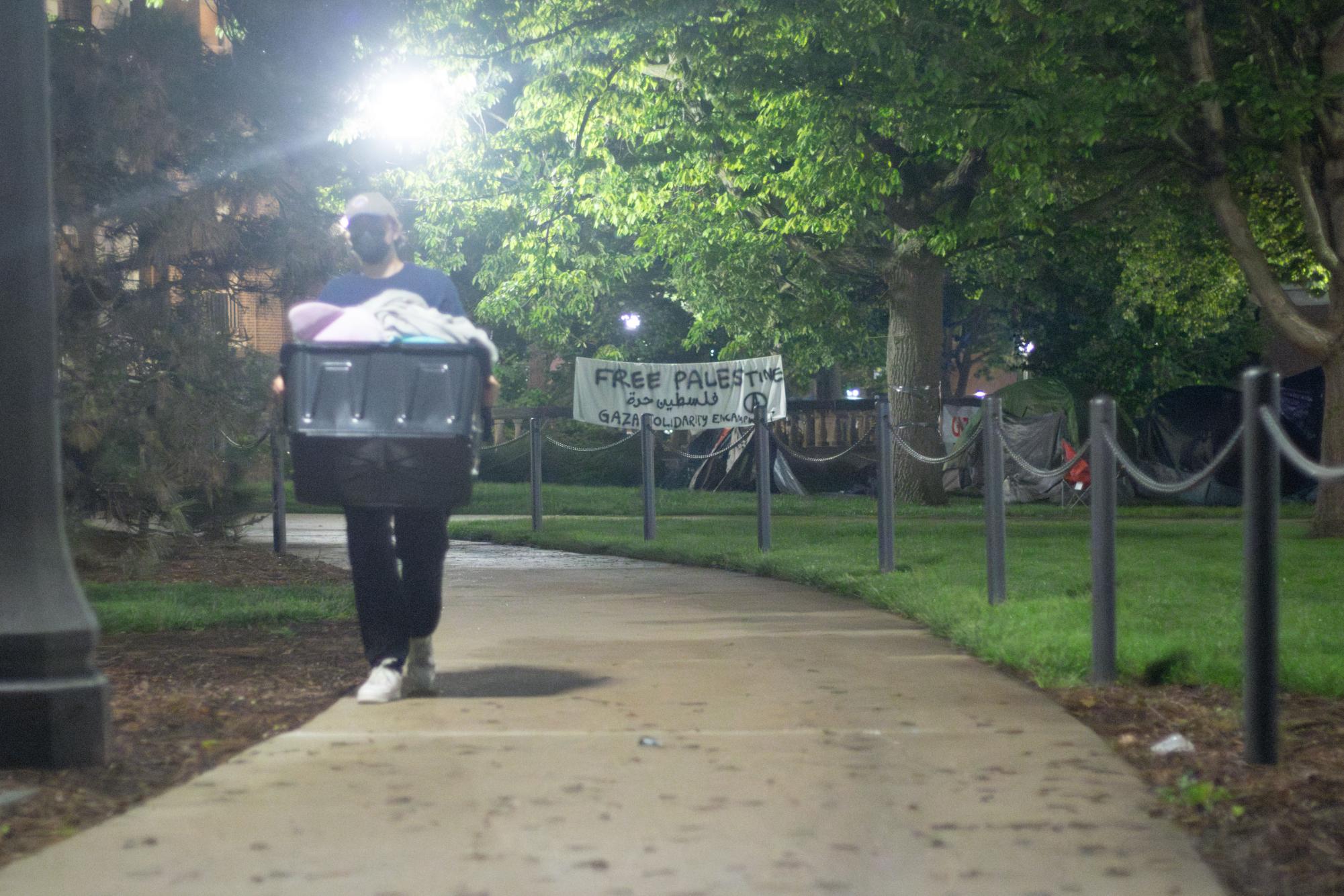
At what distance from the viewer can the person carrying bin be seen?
5367 millimetres

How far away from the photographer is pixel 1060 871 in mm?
3332

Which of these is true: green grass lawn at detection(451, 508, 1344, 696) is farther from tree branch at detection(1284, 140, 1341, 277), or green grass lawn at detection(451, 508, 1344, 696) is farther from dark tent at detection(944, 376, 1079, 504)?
dark tent at detection(944, 376, 1079, 504)

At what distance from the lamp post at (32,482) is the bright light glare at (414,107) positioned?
6805mm

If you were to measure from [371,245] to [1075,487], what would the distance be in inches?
696

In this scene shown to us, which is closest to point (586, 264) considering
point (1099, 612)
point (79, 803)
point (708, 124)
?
point (708, 124)

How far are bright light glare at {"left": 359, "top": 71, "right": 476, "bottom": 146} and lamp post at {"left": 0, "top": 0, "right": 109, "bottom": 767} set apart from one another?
6.80 m

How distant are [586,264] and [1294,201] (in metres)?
10.6

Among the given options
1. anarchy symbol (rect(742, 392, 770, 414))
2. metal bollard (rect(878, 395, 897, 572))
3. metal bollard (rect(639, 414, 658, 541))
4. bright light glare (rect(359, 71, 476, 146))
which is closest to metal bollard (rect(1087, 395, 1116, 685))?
metal bollard (rect(878, 395, 897, 572))

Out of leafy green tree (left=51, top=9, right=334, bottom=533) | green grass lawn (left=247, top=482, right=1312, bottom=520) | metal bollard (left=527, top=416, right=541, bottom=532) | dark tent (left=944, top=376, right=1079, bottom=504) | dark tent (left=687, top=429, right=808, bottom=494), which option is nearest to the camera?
leafy green tree (left=51, top=9, right=334, bottom=533)

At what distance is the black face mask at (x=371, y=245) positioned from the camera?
5402 mm

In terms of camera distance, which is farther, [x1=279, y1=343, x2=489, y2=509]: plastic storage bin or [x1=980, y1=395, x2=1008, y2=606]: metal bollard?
[x1=980, y1=395, x2=1008, y2=606]: metal bollard

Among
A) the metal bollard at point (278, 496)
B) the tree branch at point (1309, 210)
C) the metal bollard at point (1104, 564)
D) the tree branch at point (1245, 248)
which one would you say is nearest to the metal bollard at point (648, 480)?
the metal bollard at point (278, 496)

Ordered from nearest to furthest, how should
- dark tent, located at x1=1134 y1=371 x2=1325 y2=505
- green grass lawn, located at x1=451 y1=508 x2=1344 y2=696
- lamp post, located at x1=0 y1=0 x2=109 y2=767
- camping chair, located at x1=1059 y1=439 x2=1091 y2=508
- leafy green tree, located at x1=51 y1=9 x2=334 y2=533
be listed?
1. lamp post, located at x1=0 y1=0 x2=109 y2=767
2. green grass lawn, located at x1=451 y1=508 x2=1344 y2=696
3. leafy green tree, located at x1=51 y1=9 x2=334 y2=533
4. camping chair, located at x1=1059 y1=439 x2=1091 y2=508
5. dark tent, located at x1=1134 y1=371 x2=1325 y2=505

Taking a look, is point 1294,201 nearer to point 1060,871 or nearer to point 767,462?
point 767,462
